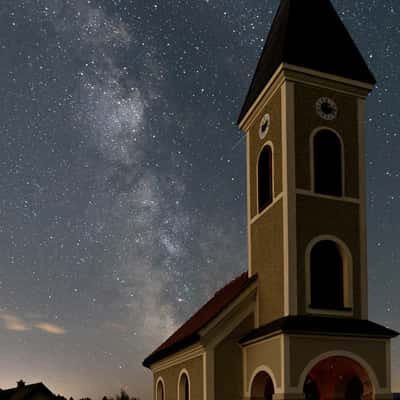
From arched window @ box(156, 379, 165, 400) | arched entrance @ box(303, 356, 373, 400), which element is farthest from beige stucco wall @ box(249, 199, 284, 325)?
arched window @ box(156, 379, 165, 400)

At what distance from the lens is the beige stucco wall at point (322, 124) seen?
699 inches

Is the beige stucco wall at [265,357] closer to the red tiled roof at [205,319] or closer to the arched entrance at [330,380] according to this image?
the red tiled roof at [205,319]

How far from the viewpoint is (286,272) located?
16656 mm

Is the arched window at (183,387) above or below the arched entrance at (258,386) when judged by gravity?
below

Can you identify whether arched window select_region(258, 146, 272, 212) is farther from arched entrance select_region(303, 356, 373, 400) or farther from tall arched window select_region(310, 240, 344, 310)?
arched entrance select_region(303, 356, 373, 400)

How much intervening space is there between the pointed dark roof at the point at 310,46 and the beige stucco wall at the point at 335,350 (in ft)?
26.9

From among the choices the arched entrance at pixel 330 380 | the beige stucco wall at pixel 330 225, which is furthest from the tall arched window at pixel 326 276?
the arched entrance at pixel 330 380

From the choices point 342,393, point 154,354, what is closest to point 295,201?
point 342,393

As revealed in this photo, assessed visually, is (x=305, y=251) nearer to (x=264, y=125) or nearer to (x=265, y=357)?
(x=265, y=357)

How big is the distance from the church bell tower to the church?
32mm

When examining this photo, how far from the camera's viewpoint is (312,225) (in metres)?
17.3

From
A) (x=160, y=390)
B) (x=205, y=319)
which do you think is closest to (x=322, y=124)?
(x=205, y=319)

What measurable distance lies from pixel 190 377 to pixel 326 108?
9.86m

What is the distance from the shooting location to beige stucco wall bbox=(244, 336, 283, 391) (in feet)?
50.8
